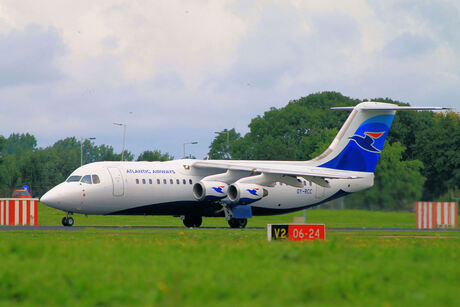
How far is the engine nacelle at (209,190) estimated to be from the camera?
139ft

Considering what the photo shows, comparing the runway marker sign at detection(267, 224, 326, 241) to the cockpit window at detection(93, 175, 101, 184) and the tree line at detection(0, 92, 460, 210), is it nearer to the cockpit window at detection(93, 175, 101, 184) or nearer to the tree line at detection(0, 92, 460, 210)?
the tree line at detection(0, 92, 460, 210)

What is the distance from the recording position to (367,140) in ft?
157

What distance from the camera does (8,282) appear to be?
497 inches

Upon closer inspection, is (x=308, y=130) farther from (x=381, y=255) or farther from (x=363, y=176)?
(x=381, y=255)

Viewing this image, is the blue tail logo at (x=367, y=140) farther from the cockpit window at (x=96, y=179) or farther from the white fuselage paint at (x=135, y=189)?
the cockpit window at (x=96, y=179)

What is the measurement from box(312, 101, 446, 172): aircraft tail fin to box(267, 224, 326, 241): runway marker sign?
65.9ft

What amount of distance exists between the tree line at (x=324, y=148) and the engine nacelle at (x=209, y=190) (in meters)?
7.41

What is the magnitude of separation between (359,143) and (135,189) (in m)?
15.7

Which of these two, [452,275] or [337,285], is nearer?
[337,285]

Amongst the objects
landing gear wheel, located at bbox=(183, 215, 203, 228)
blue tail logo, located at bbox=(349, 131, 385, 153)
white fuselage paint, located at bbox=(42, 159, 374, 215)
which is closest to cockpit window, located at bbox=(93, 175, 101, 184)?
white fuselage paint, located at bbox=(42, 159, 374, 215)

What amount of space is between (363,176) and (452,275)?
1256 inches

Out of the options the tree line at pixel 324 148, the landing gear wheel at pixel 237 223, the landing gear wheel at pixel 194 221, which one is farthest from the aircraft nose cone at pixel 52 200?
the tree line at pixel 324 148

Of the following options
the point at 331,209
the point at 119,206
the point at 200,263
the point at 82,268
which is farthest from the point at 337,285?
the point at 331,209

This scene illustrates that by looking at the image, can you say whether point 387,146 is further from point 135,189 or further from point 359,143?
point 135,189
